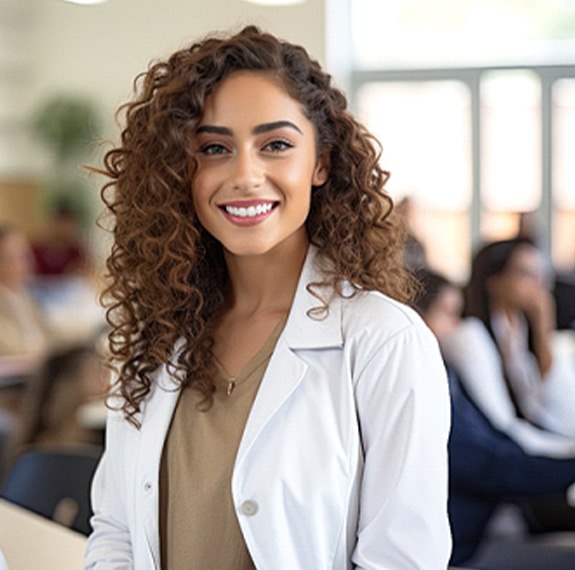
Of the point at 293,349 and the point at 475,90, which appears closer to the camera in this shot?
the point at 293,349

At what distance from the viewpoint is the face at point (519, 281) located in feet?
13.1

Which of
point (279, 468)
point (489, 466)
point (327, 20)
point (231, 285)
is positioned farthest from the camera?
point (327, 20)

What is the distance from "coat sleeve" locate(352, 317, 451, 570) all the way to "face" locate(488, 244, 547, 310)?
8.77 ft

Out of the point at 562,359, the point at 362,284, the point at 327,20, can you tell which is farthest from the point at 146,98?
the point at 327,20

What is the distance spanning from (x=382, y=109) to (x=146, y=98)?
6277 millimetres

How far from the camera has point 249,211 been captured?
144 cm

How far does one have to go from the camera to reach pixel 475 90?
24.7ft

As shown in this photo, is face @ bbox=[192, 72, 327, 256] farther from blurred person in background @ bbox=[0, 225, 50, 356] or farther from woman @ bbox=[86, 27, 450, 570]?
blurred person in background @ bbox=[0, 225, 50, 356]

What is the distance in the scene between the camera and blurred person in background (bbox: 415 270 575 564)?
3143mm

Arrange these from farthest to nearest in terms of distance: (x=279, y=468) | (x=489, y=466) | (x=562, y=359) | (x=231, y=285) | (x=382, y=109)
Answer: (x=382, y=109)
(x=562, y=359)
(x=489, y=466)
(x=231, y=285)
(x=279, y=468)

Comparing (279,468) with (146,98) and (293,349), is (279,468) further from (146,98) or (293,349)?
(146,98)

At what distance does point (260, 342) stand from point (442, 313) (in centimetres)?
225

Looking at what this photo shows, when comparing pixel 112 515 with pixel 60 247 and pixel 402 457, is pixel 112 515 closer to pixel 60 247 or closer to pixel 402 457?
pixel 402 457

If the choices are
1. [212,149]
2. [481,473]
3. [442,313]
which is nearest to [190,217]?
[212,149]
